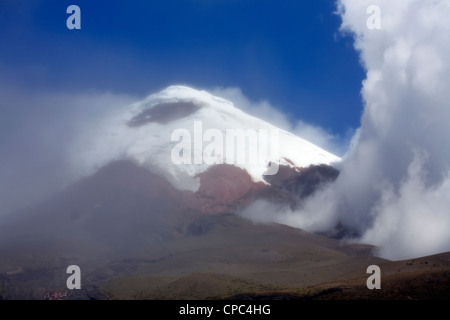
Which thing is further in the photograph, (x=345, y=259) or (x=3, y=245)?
(x=3, y=245)

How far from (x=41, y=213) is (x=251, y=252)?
64221 mm

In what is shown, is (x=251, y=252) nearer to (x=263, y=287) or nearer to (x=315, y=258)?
(x=315, y=258)

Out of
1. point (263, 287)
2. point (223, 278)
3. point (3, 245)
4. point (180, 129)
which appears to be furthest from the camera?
point (180, 129)

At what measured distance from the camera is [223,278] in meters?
73.1

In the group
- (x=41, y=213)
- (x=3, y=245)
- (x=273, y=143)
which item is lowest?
(x=3, y=245)

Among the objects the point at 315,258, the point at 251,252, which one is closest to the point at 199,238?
the point at 251,252

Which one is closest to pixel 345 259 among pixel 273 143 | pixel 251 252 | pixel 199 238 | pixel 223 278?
pixel 251 252
